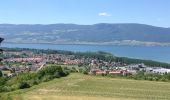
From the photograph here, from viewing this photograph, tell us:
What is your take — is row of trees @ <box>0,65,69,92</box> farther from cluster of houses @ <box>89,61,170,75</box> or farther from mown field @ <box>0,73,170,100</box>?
cluster of houses @ <box>89,61,170,75</box>

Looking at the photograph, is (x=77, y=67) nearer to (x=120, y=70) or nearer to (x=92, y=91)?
(x=120, y=70)

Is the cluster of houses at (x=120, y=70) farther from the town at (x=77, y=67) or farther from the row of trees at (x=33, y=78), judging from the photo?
the row of trees at (x=33, y=78)

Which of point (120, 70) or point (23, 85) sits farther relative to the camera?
point (120, 70)

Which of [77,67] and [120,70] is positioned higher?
[120,70]

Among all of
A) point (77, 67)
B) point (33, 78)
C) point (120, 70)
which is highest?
point (33, 78)

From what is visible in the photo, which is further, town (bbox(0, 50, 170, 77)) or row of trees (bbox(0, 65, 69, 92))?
town (bbox(0, 50, 170, 77))

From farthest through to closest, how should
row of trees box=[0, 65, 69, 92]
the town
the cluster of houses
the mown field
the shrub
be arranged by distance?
the town → the cluster of houses → row of trees box=[0, 65, 69, 92] → the shrub → the mown field

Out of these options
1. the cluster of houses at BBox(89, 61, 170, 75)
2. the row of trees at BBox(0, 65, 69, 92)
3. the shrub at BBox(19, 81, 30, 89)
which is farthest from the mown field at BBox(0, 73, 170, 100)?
the cluster of houses at BBox(89, 61, 170, 75)

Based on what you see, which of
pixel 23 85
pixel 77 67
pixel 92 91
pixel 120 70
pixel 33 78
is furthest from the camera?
pixel 77 67

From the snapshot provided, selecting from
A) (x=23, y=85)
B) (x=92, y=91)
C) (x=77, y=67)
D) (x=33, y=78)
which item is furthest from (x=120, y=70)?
(x=92, y=91)
